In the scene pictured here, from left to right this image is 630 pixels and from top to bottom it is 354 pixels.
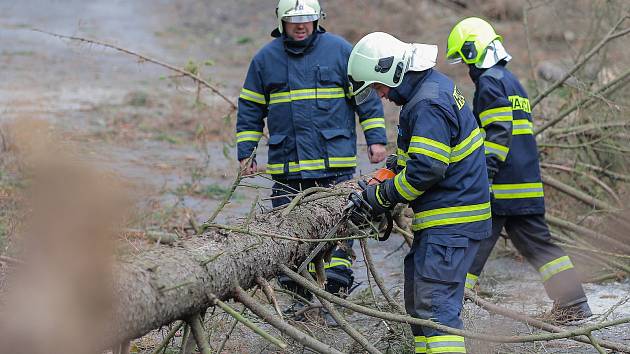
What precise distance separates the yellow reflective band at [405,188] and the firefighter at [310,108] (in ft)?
4.54

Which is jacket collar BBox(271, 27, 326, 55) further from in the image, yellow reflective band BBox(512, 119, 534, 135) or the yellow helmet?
yellow reflective band BBox(512, 119, 534, 135)

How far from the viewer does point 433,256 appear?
13.9 ft

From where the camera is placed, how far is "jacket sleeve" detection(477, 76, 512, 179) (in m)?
5.43

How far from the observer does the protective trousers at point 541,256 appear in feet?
18.2

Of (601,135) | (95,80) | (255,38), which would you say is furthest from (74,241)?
(255,38)

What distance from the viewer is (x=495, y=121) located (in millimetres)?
5445

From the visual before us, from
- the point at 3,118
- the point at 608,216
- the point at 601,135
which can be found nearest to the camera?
the point at 608,216

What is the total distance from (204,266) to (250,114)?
2.23 m

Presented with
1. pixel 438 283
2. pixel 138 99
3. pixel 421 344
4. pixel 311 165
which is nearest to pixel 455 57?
pixel 311 165

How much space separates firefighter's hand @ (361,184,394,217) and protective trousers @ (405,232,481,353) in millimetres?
237

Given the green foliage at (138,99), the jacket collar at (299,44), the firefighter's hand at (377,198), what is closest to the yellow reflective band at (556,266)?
the firefighter's hand at (377,198)

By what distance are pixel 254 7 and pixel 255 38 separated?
9.45ft

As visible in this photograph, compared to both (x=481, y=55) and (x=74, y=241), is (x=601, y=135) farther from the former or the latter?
(x=74, y=241)

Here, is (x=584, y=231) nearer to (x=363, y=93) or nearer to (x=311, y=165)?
(x=311, y=165)
